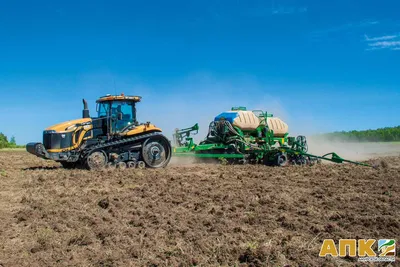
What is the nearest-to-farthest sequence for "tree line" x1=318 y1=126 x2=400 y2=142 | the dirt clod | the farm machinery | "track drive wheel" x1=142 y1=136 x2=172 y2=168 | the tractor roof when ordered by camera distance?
the dirt clod < the tractor roof < "track drive wheel" x1=142 y1=136 x2=172 y2=168 < the farm machinery < "tree line" x1=318 y1=126 x2=400 y2=142

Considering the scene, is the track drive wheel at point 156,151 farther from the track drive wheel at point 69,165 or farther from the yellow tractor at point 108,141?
the track drive wheel at point 69,165

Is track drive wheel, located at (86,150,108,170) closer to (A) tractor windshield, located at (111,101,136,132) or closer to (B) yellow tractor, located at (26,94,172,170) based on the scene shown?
(B) yellow tractor, located at (26,94,172,170)

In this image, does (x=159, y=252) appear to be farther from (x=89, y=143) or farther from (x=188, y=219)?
(x=89, y=143)

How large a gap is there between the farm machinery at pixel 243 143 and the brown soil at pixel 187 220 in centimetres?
557

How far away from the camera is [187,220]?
725 centimetres

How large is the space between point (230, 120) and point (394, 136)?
51.1 meters

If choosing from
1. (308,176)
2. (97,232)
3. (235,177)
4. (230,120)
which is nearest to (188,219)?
(97,232)

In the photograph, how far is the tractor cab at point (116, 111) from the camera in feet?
50.2

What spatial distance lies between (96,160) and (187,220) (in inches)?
324

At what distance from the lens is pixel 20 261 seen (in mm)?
5512

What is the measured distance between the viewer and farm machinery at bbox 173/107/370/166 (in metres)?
17.9

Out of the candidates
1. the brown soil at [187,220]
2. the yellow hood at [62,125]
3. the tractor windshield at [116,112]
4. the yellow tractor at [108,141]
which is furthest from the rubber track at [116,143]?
the brown soil at [187,220]

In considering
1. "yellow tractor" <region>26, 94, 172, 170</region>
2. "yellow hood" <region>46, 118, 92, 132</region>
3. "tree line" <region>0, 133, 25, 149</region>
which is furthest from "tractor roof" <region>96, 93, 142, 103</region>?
"tree line" <region>0, 133, 25, 149</region>

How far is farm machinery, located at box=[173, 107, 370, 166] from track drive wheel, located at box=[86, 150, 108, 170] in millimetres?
3272
